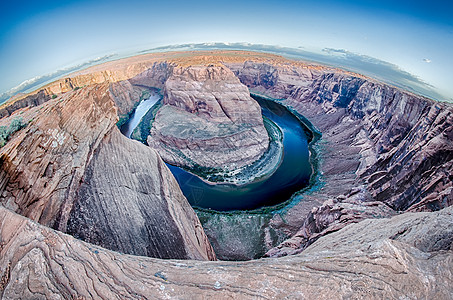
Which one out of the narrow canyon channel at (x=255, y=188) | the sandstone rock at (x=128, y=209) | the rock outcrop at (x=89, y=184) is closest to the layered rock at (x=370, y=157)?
the narrow canyon channel at (x=255, y=188)

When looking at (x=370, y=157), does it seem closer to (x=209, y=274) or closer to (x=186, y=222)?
(x=186, y=222)

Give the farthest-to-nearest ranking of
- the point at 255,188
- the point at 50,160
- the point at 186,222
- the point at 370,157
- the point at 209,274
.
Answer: the point at 370,157 → the point at 255,188 → the point at 186,222 → the point at 50,160 → the point at 209,274

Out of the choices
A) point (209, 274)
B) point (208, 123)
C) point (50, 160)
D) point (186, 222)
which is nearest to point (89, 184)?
point (50, 160)

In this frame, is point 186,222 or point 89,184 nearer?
point 89,184

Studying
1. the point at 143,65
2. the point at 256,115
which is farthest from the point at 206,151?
the point at 143,65

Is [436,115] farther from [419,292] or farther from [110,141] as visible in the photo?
[110,141]

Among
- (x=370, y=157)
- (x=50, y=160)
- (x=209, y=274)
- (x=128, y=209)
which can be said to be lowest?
(x=370, y=157)
